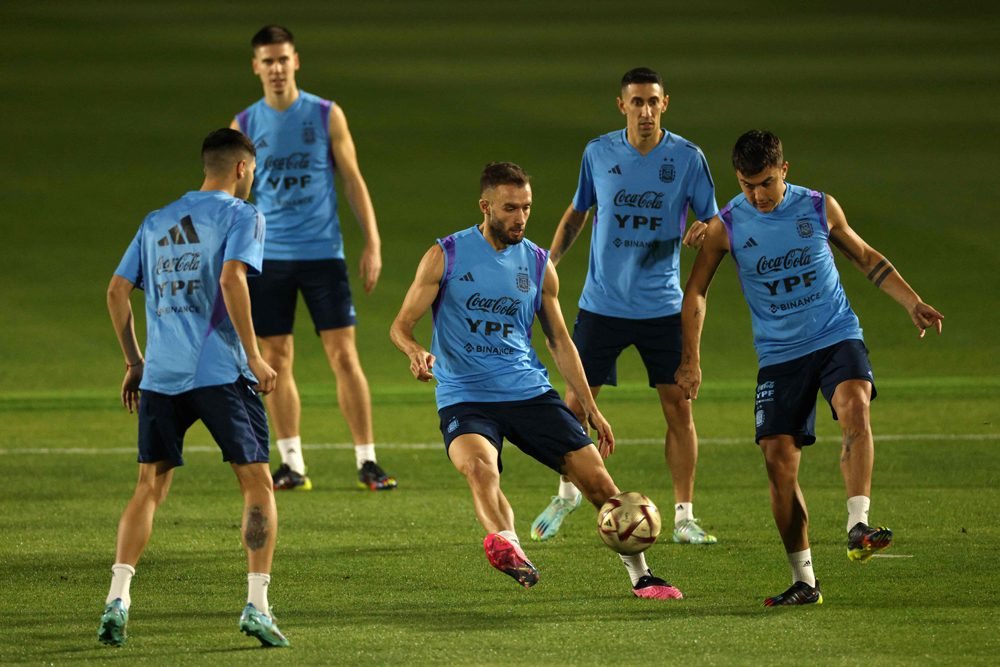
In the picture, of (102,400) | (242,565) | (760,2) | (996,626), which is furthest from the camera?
(760,2)

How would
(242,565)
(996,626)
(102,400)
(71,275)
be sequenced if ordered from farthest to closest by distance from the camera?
(71,275) → (102,400) → (242,565) → (996,626)

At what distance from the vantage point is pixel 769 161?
521cm

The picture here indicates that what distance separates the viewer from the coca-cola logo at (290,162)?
26.0 ft

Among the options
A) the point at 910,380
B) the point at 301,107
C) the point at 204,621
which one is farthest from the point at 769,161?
the point at 910,380

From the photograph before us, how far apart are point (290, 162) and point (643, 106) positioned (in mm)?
2554

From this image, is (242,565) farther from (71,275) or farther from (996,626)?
(71,275)

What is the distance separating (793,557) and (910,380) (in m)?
8.04

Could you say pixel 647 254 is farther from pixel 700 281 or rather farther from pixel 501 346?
pixel 501 346

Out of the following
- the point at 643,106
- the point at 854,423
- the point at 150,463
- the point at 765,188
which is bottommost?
the point at 150,463

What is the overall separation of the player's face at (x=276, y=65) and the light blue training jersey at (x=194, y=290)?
3.44 meters

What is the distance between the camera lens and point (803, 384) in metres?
5.20

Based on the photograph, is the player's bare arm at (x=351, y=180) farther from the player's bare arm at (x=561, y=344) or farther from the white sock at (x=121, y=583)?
the white sock at (x=121, y=583)

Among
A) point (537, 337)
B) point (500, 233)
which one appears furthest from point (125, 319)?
point (537, 337)

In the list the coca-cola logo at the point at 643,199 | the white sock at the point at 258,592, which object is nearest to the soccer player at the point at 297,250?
the coca-cola logo at the point at 643,199
